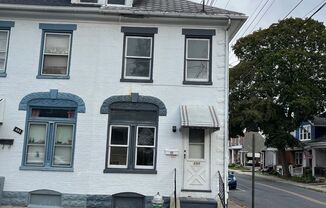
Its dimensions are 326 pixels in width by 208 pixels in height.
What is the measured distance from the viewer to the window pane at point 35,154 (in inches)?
619

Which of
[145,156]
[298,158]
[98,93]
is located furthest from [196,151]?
[298,158]

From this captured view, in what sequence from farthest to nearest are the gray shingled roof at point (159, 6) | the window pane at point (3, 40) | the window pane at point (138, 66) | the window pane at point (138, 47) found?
1. the window pane at point (3, 40)
2. the window pane at point (138, 47)
3. the window pane at point (138, 66)
4. the gray shingled roof at point (159, 6)

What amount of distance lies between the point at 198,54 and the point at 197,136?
3.03 metres

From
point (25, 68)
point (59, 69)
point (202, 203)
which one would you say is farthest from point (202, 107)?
point (25, 68)

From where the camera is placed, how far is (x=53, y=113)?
52.3ft

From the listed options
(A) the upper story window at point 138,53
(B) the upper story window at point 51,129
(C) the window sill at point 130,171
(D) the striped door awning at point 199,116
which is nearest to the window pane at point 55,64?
(B) the upper story window at point 51,129

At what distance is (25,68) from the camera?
1599cm

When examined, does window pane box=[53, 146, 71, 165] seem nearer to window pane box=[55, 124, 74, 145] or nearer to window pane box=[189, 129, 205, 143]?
window pane box=[55, 124, 74, 145]

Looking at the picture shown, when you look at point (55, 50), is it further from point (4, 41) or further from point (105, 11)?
point (105, 11)

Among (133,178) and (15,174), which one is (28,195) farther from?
(133,178)

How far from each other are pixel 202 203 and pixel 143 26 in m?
6.67

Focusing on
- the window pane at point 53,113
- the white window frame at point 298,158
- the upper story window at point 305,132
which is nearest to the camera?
the window pane at point 53,113

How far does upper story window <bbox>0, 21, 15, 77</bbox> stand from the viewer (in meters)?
16.2

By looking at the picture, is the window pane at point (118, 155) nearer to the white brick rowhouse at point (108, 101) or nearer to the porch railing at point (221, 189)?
the white brick rowhouse at point (108, 101)
